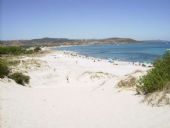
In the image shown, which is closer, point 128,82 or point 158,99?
point 158,99

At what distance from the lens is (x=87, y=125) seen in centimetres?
858

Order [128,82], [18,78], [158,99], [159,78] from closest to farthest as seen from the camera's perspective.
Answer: [158,99] < [159,78] < [128,82] < [18,78]

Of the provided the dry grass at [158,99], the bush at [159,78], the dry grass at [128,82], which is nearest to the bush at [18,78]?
the dry grass at [128,82]

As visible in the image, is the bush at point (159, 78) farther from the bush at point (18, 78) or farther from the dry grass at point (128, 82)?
the bush at point (18, 78)

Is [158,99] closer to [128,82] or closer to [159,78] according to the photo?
[159,78]

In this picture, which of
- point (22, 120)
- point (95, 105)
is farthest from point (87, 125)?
point (95, 105)

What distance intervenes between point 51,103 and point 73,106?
4.07 ft

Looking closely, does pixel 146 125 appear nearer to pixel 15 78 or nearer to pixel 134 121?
pixel 134 121

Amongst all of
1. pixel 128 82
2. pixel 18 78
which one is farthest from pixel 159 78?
pixel 18 78

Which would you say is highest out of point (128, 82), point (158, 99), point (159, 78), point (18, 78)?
point (159, 78)

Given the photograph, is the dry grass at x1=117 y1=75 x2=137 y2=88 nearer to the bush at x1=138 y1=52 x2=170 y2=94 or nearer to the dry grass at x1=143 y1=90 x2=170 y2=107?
the bush at x1=138 y1=52 x2=170 y2=94

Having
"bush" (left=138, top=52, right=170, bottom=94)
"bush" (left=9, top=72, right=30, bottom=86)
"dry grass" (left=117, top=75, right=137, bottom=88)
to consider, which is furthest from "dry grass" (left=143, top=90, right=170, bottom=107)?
"bush" (left=9, top=72, right=30, bottom=86)

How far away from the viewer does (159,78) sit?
1166 cm

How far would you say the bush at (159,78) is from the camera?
11.0m
